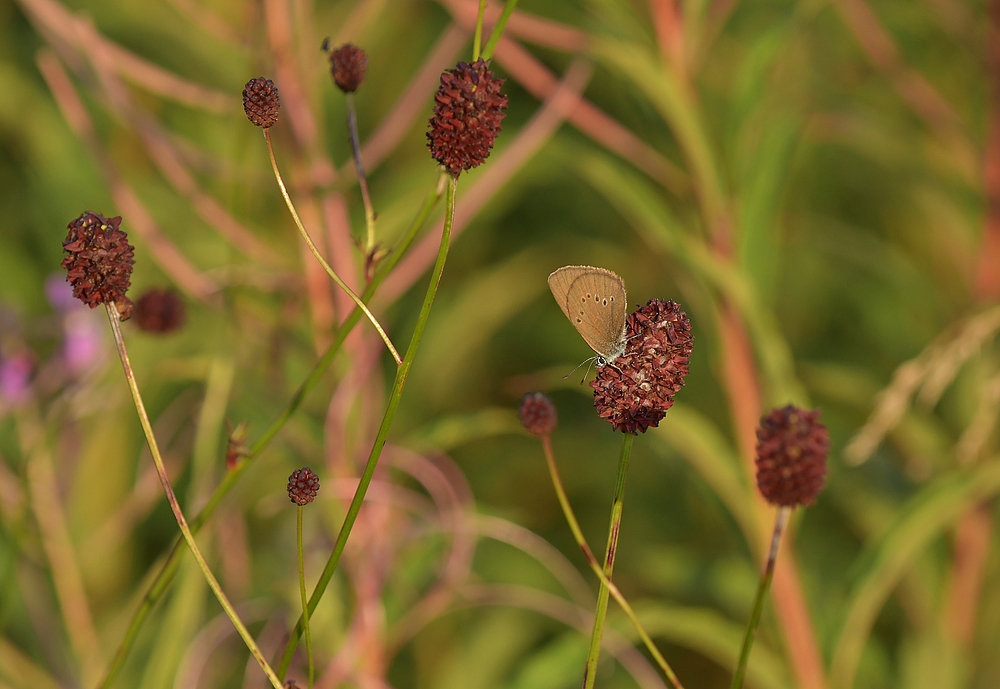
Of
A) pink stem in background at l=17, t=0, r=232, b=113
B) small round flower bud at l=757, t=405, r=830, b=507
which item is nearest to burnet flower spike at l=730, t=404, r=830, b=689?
small round flower bud at l=757, t=405, r=830, b=507

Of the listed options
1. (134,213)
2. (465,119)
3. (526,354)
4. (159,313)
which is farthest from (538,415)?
(526,354)

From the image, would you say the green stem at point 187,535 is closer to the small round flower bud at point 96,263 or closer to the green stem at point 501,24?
the small round flower bud at point 96,263

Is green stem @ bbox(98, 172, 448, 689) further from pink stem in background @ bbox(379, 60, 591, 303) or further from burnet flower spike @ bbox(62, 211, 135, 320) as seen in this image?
pink stem in background @ bbox(379, 60, 591, 303)

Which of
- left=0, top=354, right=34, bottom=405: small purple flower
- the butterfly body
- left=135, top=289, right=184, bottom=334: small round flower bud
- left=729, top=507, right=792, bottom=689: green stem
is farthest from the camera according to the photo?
left=0, top=354, right=34, bottom=405: small purple flower

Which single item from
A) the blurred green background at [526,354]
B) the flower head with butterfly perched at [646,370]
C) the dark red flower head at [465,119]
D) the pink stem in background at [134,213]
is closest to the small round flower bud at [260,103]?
the dark red flower head at [465,119]

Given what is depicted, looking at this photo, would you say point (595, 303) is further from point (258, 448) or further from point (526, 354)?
point (526, 354)
